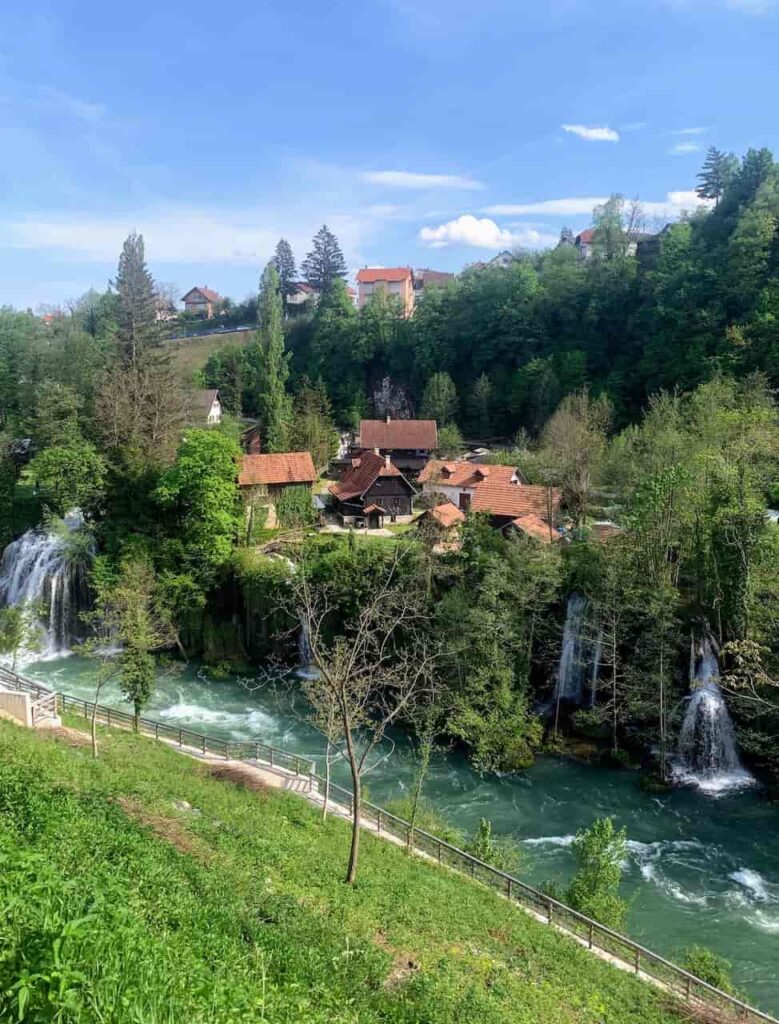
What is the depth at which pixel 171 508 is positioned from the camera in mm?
38312

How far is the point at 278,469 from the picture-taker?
4725cm

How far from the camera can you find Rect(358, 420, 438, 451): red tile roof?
61.1 m

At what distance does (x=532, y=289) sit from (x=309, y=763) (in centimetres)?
6170

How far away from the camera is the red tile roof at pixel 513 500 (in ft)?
128

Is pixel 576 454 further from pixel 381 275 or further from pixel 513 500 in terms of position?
pixel 381 275

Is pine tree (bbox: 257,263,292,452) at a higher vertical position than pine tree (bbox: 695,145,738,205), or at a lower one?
lower

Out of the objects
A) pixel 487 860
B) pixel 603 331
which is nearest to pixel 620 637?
pixel 487 860

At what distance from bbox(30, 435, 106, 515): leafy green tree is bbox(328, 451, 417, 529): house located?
15.4m

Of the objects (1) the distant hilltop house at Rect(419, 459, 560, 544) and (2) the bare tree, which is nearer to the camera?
(2) the bare tree

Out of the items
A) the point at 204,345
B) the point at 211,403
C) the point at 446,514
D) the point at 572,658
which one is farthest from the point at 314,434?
the point at 204,345

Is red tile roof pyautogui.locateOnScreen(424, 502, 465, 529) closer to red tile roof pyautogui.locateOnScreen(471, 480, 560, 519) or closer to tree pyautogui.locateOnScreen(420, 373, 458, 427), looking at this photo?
red tile roof pyautogui.locateOnScreen(471, 480, 560, 519)

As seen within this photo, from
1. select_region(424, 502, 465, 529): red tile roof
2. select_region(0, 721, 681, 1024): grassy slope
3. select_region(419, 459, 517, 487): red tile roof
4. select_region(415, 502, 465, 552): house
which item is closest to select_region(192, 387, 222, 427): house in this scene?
select_region(419, 459, 517, 487): red tile roof

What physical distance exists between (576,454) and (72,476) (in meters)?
27.6

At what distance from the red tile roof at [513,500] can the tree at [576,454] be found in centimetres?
114
